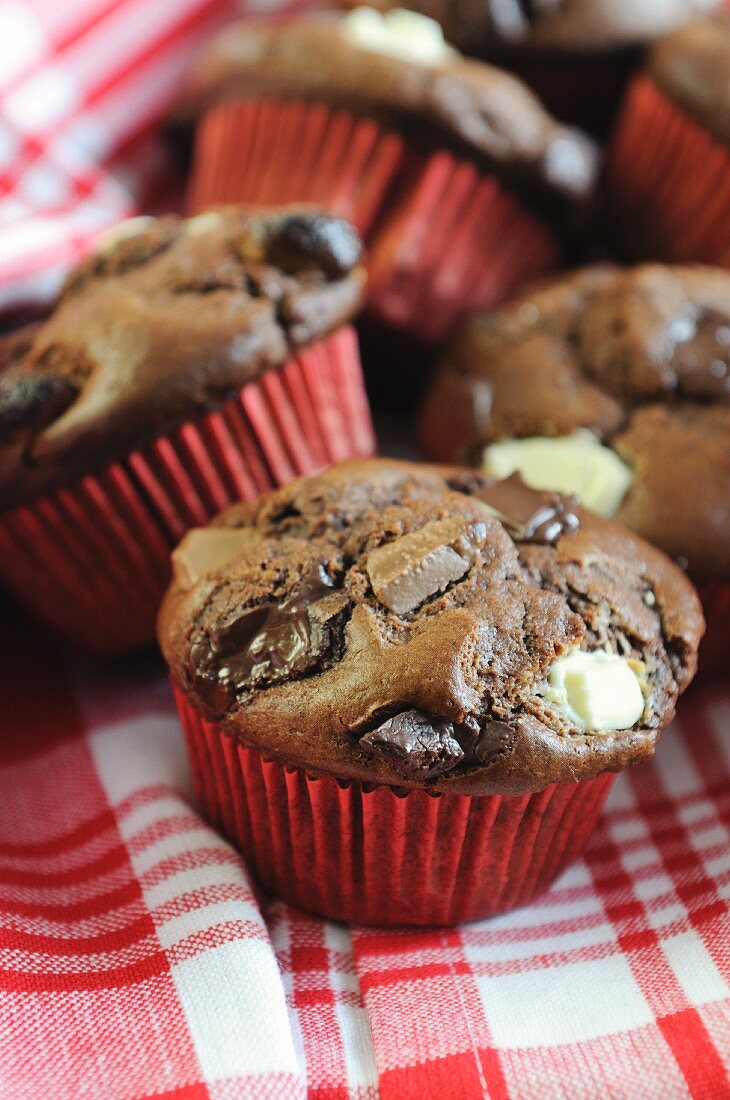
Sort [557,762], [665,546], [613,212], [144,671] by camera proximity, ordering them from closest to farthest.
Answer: [557,762] < [665,546] < [144,671] < [613,212]

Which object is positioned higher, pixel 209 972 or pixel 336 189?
pixel 336 189

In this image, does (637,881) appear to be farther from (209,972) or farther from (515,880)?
(209,972)

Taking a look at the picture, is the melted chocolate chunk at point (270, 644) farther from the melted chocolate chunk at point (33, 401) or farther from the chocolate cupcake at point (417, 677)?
the melted chocolate chunk at point (33, 401)

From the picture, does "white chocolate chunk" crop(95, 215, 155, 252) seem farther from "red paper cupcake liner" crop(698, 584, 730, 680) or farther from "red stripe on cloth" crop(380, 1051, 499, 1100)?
"red stripe on cloth" crop(380, 1051, 499, 1100)

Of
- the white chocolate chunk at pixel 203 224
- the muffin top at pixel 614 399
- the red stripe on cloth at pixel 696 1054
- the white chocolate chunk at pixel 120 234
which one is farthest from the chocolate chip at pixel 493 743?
the white chocolate chunk at pixel 120 234

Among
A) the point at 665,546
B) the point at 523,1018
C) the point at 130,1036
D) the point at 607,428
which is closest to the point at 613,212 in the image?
the point at 607,428

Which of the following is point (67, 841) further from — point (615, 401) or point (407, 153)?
point (407, 153)

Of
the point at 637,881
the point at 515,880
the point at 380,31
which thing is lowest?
the point at 637,881
